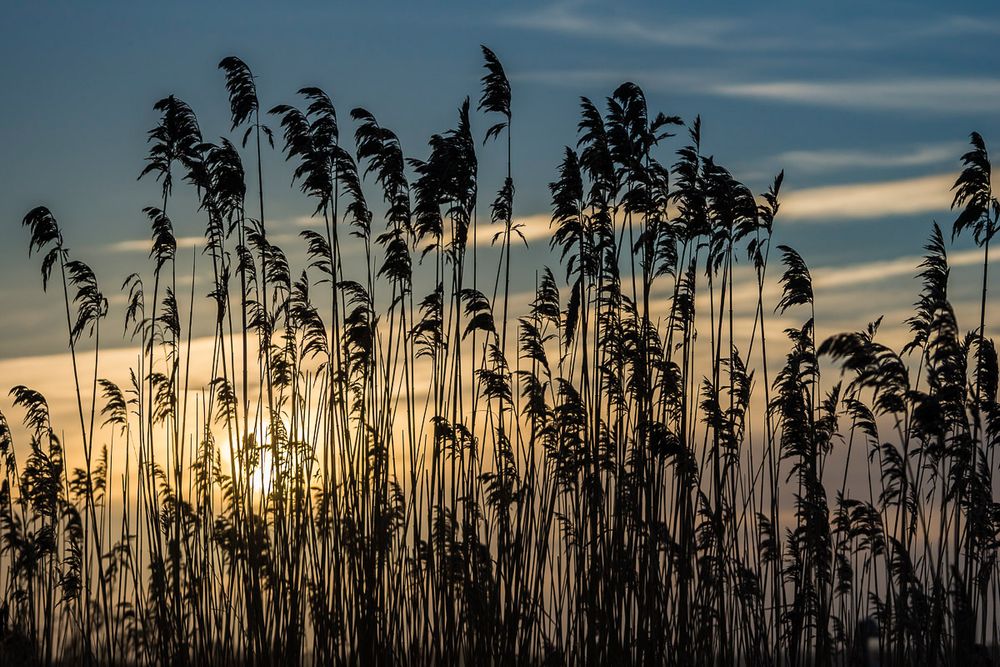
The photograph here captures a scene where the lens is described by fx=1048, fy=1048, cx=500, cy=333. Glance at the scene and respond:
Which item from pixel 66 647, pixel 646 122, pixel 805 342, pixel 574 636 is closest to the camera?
pixel 574 636

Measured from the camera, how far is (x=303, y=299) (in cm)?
798

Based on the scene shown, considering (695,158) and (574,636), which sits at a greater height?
(695,158)

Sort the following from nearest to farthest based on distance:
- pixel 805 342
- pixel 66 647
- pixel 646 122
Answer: pixel 646 122
pixel 805 342
pixel 66 647

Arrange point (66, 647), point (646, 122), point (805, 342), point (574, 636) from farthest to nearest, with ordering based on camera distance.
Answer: point (66, 647)
point (805, 342)
point (646, 122)
point (574, 636)

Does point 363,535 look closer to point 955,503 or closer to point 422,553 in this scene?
point 422,553

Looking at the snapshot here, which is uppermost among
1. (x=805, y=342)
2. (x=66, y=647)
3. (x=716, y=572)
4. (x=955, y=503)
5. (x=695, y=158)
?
(x=695, y=158)

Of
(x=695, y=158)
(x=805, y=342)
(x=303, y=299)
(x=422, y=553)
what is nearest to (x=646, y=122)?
(x=695, y=158)

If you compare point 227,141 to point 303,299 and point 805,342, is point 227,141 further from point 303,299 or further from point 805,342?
point 805,342

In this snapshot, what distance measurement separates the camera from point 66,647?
916 centimetres

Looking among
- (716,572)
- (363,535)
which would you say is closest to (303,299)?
(363,535)

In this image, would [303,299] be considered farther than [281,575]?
Yes

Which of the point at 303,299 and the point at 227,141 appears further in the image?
the point at 303,299

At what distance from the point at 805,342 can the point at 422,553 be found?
326cm

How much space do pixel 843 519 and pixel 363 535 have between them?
3.85 m
